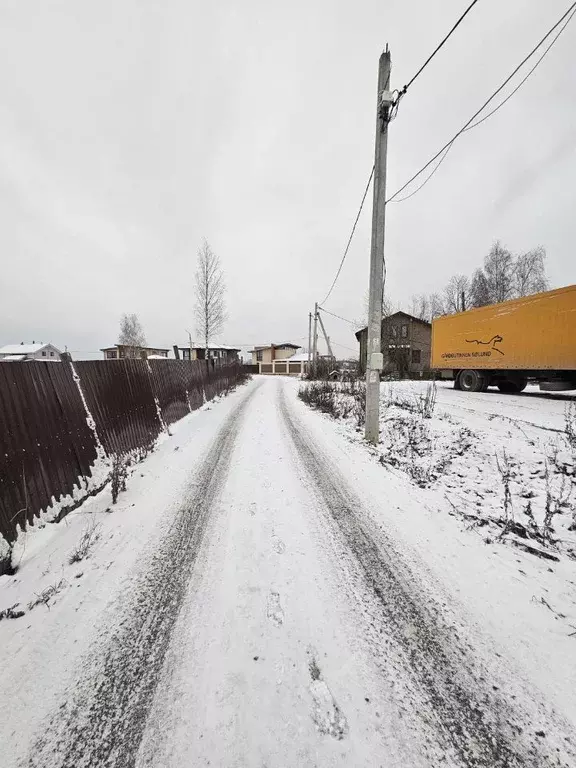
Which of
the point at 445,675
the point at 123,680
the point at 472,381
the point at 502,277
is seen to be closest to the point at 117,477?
the point at 123,680

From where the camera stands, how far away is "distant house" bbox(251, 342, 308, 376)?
1991 inches

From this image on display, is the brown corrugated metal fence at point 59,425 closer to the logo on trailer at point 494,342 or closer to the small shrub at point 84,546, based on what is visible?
the small shrub at point 84,546

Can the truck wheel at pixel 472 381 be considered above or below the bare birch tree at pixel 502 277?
below

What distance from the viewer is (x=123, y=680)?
159 centimetres

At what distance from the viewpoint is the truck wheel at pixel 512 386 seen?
38.1 feet

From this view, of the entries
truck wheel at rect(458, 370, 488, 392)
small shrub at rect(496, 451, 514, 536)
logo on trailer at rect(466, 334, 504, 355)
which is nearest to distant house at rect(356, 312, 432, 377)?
truck wheel at rect(458, 370, 488, 392)

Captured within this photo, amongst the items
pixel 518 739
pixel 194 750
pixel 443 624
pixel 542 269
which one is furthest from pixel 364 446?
pixel 542 269

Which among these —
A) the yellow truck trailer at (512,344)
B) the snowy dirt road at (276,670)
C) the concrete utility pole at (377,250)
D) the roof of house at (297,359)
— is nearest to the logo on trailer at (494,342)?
the yellow truck trailer at (512,344)

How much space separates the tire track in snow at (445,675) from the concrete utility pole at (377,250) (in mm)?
3410

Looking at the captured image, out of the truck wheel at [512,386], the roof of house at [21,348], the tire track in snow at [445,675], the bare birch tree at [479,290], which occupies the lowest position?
the tire track in snow at [445,675]

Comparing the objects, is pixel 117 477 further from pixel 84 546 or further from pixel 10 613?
pixel 10 613

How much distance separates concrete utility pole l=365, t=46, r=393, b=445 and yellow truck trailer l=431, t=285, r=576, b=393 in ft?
24.8

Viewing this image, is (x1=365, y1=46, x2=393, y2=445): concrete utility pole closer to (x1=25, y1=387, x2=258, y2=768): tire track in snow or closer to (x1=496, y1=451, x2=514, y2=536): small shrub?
(x1=496, y1=451, x2=514, y2=536): small shrub

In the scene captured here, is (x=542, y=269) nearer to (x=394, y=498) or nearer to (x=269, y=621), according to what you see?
(x=394, y=498)
